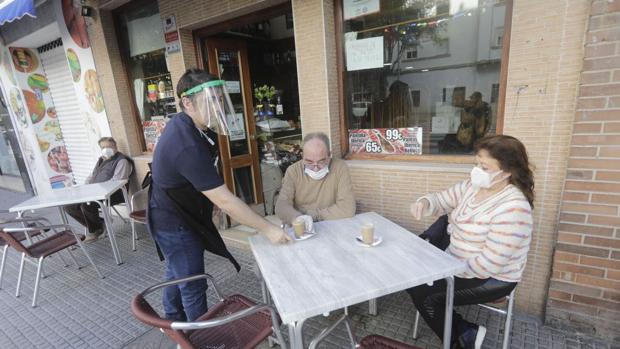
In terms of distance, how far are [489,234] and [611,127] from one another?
3.23 feet

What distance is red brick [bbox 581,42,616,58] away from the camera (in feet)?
5.70

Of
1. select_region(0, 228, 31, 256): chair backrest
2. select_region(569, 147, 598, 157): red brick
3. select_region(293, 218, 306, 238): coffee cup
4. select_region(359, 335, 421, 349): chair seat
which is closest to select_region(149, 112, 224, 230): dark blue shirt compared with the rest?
select_region(293, 218, 306, 238): coffee cup

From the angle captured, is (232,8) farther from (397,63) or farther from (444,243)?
(444,243)

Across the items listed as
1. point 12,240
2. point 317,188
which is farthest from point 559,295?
point 12,240

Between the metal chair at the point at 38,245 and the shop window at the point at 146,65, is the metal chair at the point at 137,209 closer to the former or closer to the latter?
the metal chair at the point at 38,245

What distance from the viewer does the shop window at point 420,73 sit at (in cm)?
241

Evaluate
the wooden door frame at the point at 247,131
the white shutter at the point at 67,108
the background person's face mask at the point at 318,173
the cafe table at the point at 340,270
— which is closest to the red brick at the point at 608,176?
the cafe table at the point at 340,270

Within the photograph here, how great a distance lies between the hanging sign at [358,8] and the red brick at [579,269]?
7.95ft

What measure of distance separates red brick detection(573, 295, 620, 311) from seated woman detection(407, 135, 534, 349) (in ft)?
2.52

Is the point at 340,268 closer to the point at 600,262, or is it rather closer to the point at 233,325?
the point at 233,325

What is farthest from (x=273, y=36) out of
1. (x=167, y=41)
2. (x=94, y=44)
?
(x=94, y=44)

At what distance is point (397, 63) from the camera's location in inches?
111

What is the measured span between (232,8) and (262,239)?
2.53 metres

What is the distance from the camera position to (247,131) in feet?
14.5
